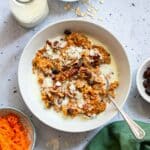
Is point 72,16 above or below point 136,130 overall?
above

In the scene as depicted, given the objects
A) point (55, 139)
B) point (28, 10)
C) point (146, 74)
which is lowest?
point (55, 139)

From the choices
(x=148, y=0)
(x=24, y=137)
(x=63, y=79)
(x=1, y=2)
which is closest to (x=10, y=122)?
(x=24, y=137)

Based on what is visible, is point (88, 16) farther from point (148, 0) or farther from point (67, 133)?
point (67, 133)

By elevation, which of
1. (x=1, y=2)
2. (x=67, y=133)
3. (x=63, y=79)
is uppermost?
(x=1, y=2)

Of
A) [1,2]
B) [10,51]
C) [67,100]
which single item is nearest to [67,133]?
[67,100]

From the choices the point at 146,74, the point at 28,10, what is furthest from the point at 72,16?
the point at 146,74

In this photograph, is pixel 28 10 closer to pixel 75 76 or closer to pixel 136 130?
pixel 75 76

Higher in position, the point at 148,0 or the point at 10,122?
the point at 148,0

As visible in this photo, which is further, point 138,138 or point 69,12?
point 69,12
